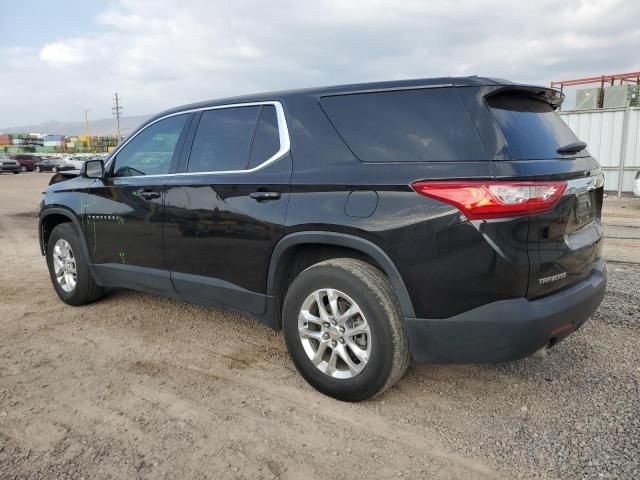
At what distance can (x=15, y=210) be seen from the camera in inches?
536

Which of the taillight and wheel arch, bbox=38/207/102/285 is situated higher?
the taillight

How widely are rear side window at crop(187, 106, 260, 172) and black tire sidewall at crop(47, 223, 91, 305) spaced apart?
1.68 meters

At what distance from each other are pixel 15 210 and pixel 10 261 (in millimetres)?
7617

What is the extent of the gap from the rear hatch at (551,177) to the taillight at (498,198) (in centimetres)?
5

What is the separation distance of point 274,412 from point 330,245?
39.8 inches

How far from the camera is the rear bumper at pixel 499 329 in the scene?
252 centimetres

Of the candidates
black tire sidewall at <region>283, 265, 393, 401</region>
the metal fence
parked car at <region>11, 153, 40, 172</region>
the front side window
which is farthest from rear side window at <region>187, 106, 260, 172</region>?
parked car at <region>11, 153, 40, 172</region>

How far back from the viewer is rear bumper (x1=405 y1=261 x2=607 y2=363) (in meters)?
2.52

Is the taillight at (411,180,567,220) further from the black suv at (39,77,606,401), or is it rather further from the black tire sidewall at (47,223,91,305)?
the black tire sidewall at (47,223,91,305)

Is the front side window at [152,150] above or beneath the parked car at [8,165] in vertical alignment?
above

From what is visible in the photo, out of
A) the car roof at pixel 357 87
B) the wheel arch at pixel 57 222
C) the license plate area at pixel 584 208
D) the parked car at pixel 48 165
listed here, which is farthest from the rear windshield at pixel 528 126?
the parked car at pixel 48 165

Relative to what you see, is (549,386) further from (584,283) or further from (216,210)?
(216,210)

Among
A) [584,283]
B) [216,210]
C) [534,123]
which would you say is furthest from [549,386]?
[216,210]

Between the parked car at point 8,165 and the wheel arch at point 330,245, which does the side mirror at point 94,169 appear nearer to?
the wheel arch at point 330,245
